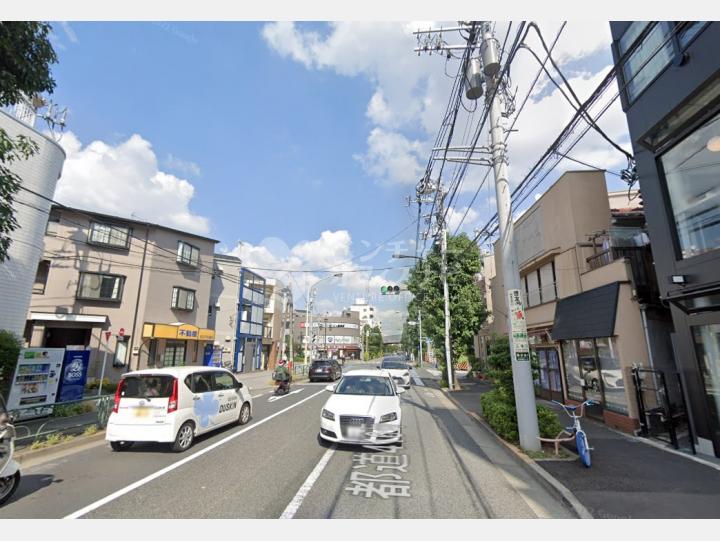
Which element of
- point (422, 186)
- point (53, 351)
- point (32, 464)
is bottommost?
point (32, 464)

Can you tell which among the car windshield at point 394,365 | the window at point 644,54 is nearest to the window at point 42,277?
the car windshield at point 394,365

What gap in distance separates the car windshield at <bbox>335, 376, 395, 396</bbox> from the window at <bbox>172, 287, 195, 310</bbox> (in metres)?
18.9

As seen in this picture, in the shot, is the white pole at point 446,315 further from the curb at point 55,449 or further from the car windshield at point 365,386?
the curb at point 55,449

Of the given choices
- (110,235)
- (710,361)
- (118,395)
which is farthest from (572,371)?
(110,235)

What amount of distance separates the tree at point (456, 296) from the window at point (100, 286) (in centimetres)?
1831

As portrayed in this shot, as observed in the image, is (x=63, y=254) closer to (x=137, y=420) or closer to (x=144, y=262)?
(x=144, y=262)

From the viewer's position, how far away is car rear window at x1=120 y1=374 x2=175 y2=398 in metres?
6.78

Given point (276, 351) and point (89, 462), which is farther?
point (276, 351)

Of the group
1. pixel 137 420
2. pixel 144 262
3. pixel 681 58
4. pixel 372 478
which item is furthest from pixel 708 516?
pixel 144 262

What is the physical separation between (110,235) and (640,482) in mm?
25738

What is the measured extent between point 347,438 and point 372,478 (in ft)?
4.61

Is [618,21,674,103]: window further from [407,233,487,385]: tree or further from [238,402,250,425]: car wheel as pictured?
[238,402,250,425]: car wheel

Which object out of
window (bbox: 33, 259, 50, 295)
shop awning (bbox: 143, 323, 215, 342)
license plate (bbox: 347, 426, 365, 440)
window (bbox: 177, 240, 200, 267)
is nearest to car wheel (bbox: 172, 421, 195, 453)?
license plate (bbox: 347, 426, 365, 440)

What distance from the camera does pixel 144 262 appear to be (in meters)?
21.8
